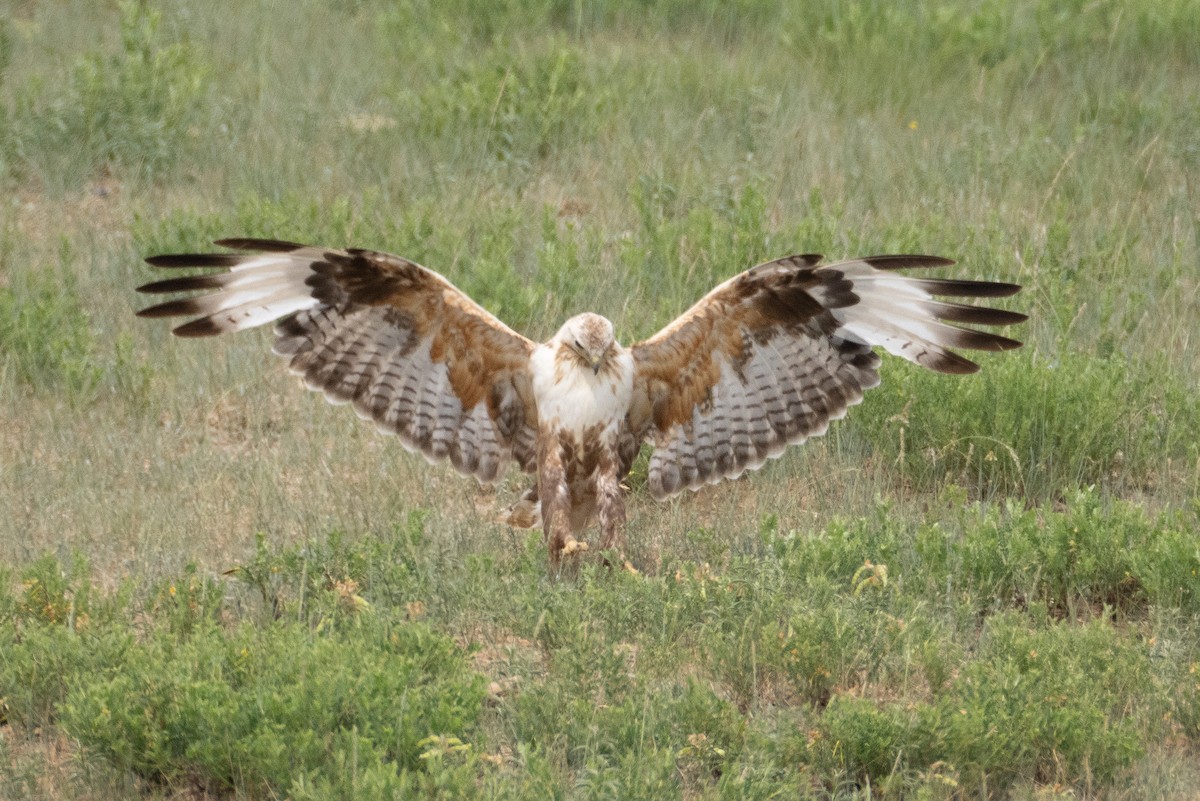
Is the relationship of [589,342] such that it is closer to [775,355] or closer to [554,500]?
[554,500]

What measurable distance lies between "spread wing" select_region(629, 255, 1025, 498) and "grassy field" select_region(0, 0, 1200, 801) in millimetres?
443

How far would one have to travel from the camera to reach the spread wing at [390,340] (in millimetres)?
6234

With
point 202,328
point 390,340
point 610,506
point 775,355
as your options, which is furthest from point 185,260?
point 775,355

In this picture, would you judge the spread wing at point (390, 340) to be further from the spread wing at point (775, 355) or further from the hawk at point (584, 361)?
the spread wing at point (775, 355)

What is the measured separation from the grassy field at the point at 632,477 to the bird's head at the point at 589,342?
30.3 inches

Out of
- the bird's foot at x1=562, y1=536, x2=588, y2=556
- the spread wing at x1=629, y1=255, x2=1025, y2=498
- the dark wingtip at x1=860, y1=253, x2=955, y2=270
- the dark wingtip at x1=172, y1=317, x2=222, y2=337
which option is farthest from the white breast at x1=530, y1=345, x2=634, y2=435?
the dark wingtip at x1=172, y1=317, x2=222, y2=337

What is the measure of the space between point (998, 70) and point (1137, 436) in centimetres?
601

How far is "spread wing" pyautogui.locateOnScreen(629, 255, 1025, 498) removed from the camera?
245 inches

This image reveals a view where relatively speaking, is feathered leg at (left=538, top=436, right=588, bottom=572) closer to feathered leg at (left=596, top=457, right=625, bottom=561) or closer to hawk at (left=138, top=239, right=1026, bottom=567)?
hawk at (left=138, top=239, right=1026, bottom=567)

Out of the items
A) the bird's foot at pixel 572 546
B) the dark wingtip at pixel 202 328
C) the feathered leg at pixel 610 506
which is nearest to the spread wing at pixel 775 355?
the feathered leg at pixel 610 506

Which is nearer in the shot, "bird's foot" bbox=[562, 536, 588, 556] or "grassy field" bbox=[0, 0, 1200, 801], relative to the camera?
"grassy field" bbox=[0, 0, 1200, 801]

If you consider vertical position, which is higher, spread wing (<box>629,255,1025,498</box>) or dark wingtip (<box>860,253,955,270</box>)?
dark wingtip (<box>860,253,955,270</box>)

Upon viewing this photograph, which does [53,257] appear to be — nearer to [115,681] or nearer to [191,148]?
[191,148]

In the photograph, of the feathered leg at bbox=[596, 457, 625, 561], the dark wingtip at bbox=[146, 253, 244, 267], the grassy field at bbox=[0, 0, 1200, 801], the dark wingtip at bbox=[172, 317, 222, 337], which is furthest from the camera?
the feathered leg at bbox=[596, 457, 625, 561]
